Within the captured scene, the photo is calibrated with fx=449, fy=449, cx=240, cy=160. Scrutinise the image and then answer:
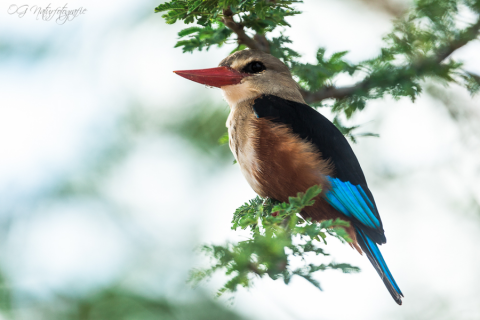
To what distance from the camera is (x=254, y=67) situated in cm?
255

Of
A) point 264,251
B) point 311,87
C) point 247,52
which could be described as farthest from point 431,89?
point 264,251

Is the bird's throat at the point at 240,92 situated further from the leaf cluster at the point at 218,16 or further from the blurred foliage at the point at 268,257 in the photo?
the blurred foliage at the point at 268,257

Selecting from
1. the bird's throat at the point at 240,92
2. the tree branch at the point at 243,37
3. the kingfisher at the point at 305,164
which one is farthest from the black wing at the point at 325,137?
the tree branch at the point at 243,37

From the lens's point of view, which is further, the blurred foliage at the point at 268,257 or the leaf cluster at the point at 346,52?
the leaf cluster at the point at 346,52

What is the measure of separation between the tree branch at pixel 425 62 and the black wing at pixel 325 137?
0.91 feet

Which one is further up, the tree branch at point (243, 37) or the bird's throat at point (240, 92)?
the tree branch at point (243, 37)

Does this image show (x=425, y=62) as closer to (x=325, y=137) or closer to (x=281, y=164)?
(x=325, y=137)

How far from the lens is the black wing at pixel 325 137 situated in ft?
7.36

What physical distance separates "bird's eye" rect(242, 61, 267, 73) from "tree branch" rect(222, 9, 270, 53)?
120 millimetres

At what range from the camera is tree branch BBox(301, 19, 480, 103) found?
6.61 ft

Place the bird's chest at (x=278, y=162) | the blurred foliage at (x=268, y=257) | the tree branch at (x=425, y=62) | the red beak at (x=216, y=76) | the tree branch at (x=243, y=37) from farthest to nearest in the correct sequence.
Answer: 1. the red beak at (x=216, y=76)
2. the tree branch at (x=243, y=37)
3. the bird's chest at (x=278, y=162)
4. the tree branch at (x=425, y=62)
5. the blurred foliage at (x=268, y=257)

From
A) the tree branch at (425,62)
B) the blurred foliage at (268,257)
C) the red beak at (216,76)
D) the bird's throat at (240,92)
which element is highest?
the red beak at (216,76)

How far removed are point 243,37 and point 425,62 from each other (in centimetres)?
97

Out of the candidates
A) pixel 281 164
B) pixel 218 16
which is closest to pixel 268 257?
pixel 281 164
